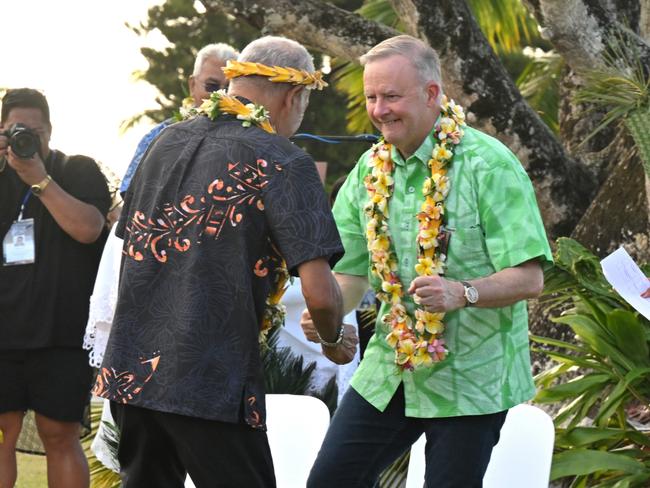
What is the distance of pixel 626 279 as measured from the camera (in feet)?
16.1

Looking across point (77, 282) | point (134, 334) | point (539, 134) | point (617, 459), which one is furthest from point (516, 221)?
point (539, 134)

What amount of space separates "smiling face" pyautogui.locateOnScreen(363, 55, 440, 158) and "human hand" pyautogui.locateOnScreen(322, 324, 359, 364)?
631 millimetres

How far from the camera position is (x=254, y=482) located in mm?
3609

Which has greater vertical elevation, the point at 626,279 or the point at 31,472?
the point at 626,279

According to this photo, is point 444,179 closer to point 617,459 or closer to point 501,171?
point 501,171

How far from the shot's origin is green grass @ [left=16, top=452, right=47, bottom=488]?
8109 mm

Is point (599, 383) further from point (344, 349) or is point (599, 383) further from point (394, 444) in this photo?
point (344, 349)

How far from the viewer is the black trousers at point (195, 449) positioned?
11.8ft

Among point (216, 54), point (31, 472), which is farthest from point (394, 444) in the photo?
point (31, 472)

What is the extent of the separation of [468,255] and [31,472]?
5435 mm

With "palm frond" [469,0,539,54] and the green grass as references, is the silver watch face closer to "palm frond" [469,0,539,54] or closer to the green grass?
the green grass

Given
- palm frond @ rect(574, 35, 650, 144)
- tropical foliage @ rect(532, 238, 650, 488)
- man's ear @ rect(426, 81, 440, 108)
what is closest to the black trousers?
man's ear @ rect(426, 81, 440, 108)

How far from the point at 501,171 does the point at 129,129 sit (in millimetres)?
19484

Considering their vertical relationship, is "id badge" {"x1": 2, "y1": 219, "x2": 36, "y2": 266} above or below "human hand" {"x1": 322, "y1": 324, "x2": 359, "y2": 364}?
below
